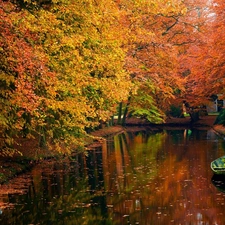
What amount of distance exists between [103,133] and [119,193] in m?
31.8

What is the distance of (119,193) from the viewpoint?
19094mm

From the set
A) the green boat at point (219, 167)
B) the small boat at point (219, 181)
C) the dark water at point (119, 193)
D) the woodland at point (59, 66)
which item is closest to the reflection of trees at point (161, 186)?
the dark water at point (119, 193)

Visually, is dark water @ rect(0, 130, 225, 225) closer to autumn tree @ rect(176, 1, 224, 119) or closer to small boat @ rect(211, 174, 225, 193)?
small boat @ rect(211, 174, 225, 193)

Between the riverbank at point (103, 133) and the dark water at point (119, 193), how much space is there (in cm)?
65

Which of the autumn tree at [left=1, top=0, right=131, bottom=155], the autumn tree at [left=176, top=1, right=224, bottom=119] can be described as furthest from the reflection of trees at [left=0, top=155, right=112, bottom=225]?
the autumn tree at [left=176, top=1, right=224, bottom=119]

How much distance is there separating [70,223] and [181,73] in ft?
166

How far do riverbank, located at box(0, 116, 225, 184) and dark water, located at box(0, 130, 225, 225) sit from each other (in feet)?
2.15

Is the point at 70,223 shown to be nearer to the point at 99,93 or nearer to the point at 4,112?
the point at 4,112

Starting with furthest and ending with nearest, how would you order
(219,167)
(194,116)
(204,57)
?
(194,116)
(204,57)
(219,167)

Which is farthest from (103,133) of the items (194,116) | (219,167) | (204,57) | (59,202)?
(59,202)

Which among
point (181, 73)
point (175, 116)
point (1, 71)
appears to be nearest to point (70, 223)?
point (1, 71)

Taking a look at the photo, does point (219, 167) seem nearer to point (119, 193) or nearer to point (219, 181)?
point (219, 181)

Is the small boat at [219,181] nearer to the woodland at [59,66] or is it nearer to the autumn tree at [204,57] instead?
the woodland at [59,66]

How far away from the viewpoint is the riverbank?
79.3ft
